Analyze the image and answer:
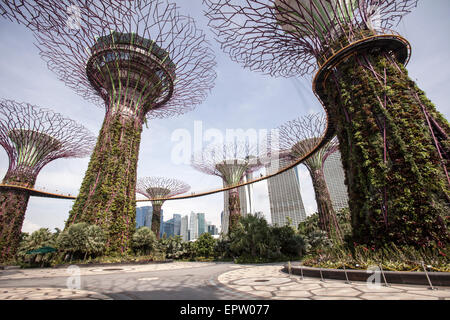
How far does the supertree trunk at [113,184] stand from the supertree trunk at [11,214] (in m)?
12.3

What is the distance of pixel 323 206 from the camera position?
20.4 metres

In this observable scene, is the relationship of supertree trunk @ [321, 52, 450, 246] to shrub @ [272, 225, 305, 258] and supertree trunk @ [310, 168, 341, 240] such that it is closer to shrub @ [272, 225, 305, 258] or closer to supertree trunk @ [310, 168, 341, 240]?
shrub @ [272, 225, 305, 258]

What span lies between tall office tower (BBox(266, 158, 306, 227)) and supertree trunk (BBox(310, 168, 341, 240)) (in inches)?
3627

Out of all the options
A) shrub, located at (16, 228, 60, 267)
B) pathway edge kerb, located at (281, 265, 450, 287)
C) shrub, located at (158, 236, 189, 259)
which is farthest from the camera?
shrub, located at (158, 236, 189, 259)

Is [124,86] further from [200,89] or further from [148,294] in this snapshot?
[148,294]

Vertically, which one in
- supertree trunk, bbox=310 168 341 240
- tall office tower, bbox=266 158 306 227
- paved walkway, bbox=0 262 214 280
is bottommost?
paved walkway, bbox=0 262 214 280

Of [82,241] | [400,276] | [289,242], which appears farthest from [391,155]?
[82,241]

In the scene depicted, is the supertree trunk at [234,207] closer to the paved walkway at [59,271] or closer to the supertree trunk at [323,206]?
the supertree trunk at [323,206]

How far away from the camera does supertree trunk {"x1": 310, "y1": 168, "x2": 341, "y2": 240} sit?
64.1ft

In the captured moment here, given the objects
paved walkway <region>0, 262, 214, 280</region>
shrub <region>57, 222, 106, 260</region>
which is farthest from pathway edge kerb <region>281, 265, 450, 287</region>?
shrub <region>57, 222, 106, 260</region>

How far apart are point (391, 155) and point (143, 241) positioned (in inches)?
Answer: 621

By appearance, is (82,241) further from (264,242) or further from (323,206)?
(323,206)

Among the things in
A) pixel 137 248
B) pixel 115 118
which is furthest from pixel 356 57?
pixel 137 248
